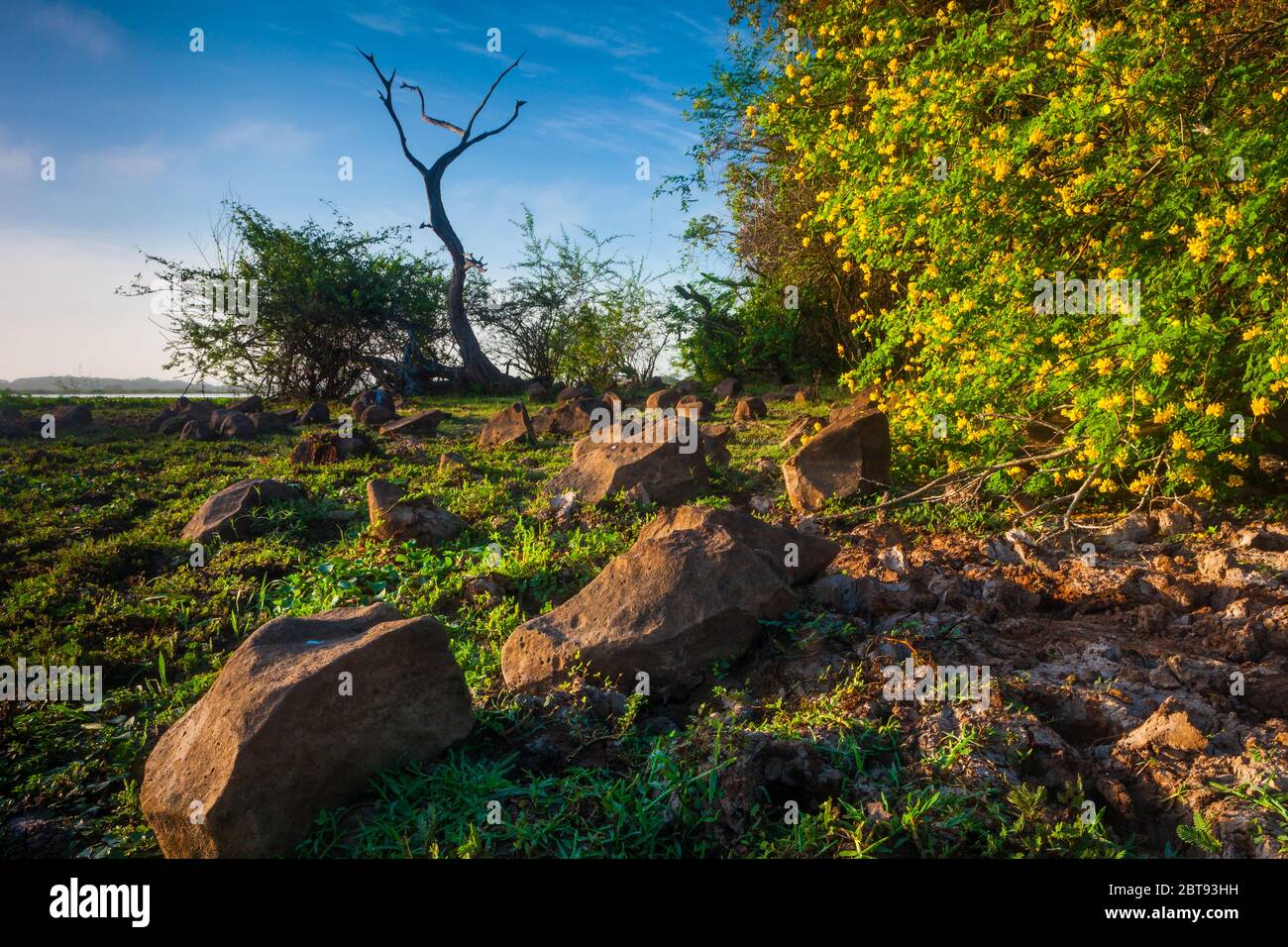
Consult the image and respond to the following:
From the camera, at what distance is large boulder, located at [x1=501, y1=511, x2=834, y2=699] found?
3631mm

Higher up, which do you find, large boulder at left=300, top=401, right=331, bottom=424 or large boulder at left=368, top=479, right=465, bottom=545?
large boulder at left=300, top=401, right=331, bottom=424

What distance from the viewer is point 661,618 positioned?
3.71 meters

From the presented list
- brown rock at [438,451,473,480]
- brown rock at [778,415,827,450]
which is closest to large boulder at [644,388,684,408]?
brown rock at [778,415,827,450]

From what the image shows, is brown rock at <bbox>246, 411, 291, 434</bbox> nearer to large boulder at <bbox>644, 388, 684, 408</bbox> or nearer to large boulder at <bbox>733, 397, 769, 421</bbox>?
large boulder at <bbox>644, 388, 684, 408</bbox>

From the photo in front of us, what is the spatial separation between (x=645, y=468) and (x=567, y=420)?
16.9ft

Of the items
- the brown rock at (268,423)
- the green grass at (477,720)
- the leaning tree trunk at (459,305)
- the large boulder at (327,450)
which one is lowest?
the green grass at (477,720)

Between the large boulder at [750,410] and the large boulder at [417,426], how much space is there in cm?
493

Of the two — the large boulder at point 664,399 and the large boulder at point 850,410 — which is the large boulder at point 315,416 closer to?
the large boulder at point 664,399

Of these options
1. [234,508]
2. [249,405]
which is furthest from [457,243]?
[234,508]

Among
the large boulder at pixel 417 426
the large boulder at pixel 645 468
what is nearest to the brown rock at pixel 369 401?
the large boulder at pixel 417 426

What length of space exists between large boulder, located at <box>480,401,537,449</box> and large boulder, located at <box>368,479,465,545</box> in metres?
4.22

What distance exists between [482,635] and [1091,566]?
379 centimetres

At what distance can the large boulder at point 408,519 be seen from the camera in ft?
20.2
